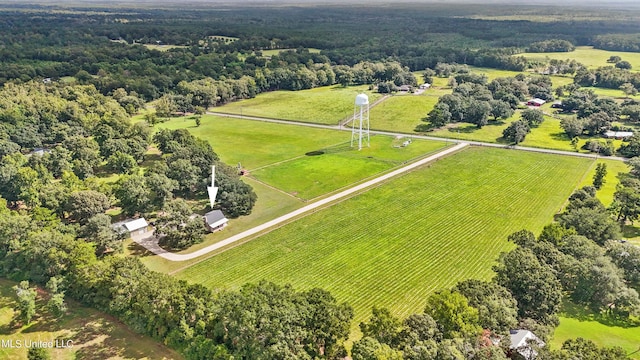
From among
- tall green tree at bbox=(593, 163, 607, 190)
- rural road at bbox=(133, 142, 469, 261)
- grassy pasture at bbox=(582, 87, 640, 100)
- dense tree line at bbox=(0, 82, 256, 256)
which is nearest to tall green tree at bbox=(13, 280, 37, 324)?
dense tree line at bbox=(0, 82, 256, 256)

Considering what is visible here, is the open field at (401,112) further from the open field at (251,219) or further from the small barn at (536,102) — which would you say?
the open field at (251,219)

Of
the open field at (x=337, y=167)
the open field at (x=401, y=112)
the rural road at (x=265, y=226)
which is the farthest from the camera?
the open field at (x=401, y=112)

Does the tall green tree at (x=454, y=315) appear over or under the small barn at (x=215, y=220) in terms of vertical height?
over

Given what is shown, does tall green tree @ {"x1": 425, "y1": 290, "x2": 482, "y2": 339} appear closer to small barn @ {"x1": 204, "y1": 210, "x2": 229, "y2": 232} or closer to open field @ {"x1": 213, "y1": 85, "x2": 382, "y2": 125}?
small barn @ {"x1": 204, "y1": 210, "x2": 229, "y2": 232}

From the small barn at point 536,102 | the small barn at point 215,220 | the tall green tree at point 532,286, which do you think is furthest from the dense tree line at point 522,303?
the small barn at point 536,102

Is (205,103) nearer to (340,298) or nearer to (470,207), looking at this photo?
(470,207)

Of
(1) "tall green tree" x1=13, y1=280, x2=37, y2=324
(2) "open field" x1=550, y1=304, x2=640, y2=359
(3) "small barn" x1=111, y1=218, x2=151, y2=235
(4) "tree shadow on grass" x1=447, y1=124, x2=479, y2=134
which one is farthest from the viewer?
(4) "tree shadow on grass" x1=447, y1=124, x2=479, y2=134
